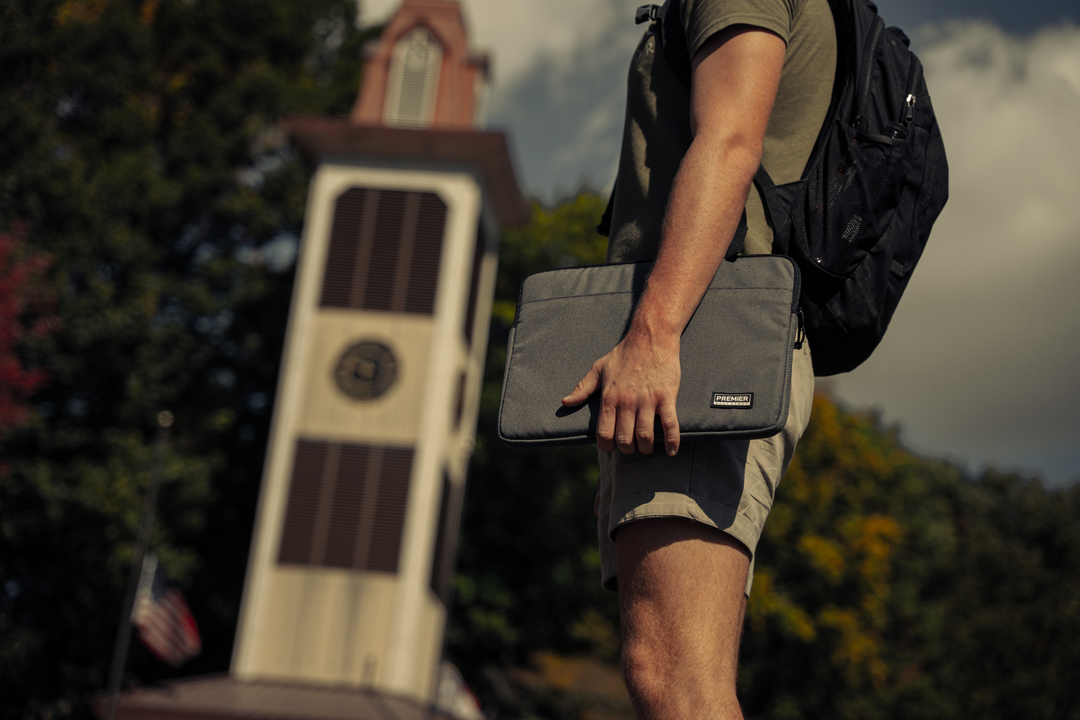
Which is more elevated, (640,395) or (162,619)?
(640,395)

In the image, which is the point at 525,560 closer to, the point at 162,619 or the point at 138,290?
the point at 162,619

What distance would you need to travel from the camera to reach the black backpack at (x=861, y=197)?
6.00 ft

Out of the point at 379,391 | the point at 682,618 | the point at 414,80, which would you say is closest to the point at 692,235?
the point at 682,618

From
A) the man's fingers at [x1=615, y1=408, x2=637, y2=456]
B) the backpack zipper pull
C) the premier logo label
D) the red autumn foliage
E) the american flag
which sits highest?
the red autumn foliage

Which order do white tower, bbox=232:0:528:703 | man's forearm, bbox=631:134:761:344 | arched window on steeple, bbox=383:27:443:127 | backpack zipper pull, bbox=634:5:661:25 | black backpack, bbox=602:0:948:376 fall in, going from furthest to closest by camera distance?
arched window on steeple, bbox=383:27:443:127, white tower, bbox=232:0:528:703, backpack zipper pull, bbox=634:5:661:25, black backpack, bbox=602:0:948:376, man's forearm, bbox=631:134:761:344

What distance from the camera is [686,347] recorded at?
5.76ft

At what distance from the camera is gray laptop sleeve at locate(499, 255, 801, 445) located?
66.3 inches

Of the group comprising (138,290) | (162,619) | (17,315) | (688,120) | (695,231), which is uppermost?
(138,290)

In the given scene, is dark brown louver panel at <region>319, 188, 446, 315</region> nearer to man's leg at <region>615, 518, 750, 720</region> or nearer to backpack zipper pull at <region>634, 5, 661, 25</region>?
backpack zipper pull at <region>634, 5, 661, 25</region>

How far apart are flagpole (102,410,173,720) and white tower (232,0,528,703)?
249 cm

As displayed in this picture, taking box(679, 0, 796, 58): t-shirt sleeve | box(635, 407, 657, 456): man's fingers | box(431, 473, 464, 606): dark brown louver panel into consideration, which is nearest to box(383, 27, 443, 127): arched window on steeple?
box(431, 473, 464, 606): dark brown louver panel

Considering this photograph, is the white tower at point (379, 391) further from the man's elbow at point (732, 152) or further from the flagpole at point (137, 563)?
the man's elbow at point (732, 152)

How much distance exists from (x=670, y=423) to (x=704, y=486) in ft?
0.38

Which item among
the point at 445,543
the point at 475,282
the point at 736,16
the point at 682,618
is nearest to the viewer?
the point at 682,618
